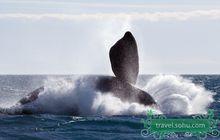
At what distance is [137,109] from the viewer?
29.0 m

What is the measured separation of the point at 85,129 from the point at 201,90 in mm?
14205

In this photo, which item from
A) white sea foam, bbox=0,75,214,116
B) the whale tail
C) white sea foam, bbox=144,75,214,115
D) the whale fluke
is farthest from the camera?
white sea foam, bbox=144,75,214,115

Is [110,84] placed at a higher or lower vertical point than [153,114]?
higher

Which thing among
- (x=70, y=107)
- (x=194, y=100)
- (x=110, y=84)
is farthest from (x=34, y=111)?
(x=194, y=100)

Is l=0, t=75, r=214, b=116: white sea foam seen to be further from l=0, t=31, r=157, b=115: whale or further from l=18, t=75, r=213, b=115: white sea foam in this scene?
l=0, t=31, r=157, b=115: whale

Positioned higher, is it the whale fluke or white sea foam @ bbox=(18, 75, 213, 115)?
the whale fluke

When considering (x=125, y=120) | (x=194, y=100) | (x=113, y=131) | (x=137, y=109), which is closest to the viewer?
(x=113, y=131)

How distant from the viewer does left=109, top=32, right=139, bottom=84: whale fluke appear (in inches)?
1176

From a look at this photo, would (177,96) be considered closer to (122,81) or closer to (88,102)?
(122,81)

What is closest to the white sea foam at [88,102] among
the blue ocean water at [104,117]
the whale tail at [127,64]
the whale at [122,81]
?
the blue ocean water at [104,117]

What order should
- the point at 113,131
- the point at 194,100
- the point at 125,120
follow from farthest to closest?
the point at 194,100
the point at 125,120
the point at 113,131

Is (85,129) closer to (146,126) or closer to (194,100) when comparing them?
(146,126)

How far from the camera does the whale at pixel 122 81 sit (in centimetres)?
2945

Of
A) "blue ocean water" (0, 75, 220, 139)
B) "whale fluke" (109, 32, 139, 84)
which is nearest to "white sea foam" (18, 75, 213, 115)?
"blue ocean water" (0, 75, 220, 139)
